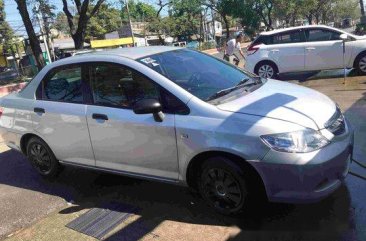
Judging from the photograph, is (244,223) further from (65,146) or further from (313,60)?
(313,60)

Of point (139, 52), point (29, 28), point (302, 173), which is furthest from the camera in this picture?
point (29, 28)

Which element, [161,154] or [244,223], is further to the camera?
[161,154]

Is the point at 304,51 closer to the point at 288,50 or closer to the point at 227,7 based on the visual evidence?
the point at 288,50

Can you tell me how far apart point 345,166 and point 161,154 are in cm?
174

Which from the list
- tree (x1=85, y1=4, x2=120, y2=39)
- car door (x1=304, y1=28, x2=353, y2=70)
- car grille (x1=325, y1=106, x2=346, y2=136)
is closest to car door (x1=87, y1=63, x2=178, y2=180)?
car grille (x1=325, y1=106, x2=346, y2=136)

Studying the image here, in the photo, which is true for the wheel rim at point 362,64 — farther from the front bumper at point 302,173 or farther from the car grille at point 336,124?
the front bumper at point 302,173

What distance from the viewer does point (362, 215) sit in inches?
151

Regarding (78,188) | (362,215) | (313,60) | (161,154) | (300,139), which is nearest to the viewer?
(300,139)

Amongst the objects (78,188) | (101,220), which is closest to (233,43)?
(78,188)

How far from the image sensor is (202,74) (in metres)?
4.65

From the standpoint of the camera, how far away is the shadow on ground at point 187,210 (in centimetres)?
373

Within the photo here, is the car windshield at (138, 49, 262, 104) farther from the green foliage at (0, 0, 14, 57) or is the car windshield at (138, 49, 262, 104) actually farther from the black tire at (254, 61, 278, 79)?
the green foliage at (0, 0, 14, 57)

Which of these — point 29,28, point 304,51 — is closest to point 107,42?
point 29,28

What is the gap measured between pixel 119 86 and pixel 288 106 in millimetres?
1829
